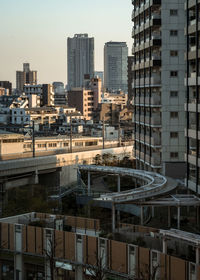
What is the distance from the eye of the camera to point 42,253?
1725cm

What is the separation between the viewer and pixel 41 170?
38.8 metres

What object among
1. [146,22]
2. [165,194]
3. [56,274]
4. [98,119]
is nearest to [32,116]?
[98,119]

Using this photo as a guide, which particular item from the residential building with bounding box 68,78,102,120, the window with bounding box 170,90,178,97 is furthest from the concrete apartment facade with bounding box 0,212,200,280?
the residential building with bounding box 68,78,102,120

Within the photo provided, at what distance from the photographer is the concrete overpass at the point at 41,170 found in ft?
118

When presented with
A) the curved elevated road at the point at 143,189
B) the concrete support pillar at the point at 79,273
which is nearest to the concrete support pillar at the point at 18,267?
the concrete support pillar at the point at 79,273

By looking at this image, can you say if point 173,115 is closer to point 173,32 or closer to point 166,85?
point 166,85

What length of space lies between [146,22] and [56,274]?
1907 cm

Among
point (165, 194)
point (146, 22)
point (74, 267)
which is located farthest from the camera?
point (146, 22)

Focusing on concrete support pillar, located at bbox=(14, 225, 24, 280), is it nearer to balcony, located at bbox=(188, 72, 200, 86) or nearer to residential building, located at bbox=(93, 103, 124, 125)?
balcony, located at bbox=(188, 72, 200, 86)

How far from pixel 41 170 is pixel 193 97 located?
58.4 ft

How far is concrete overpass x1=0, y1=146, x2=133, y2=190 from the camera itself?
3597 centimetres

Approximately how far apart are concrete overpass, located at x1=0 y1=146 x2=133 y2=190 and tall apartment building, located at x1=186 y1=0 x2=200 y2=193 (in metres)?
13.2

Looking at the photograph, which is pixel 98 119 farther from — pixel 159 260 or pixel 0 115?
pixel 159 260

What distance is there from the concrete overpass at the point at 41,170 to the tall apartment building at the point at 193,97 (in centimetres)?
1323
